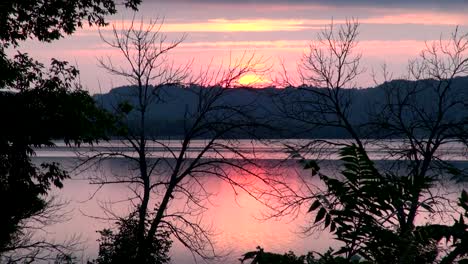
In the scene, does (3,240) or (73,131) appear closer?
(73,131)

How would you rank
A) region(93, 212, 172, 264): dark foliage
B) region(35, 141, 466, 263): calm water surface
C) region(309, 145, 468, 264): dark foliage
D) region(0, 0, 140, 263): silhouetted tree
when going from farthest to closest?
region(35, 141, 466, 263): calm water surface < region(93, 212, 172, 264): dark foliage < region(0, 0, 140, 263): silhouetted tree < region(309, 145, 468, 264): dark foliage

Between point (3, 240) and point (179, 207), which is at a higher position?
point (3, 240)

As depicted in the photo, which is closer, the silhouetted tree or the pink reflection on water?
the silhouetted tree

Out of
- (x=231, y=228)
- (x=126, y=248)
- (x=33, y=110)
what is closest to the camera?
(x=33, y=110)

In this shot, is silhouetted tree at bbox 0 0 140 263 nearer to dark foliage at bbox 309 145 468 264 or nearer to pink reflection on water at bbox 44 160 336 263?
dark foliage at bbox 309 145 468 264

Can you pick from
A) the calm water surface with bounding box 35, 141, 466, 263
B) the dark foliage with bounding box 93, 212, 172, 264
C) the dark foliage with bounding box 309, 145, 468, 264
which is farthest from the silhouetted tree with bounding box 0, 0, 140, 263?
the calm water surface with bounding box 35, 141, 466, 263

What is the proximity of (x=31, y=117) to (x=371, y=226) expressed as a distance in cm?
1142

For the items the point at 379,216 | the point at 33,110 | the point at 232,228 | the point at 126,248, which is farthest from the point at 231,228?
the point at 379,216

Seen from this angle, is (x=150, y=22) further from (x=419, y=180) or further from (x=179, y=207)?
(x=179, y=207)

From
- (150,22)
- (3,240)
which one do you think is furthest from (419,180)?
(150,22)

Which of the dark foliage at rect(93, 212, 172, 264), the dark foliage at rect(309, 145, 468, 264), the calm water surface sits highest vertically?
the dark foliage at rect(309, 145, 468, 264)

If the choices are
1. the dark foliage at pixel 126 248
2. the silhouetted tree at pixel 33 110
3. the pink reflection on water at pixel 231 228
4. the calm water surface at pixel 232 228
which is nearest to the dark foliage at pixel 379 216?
the silhouetted tree at pixel 33 110

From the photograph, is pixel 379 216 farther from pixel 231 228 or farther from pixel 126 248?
pixel 231 228

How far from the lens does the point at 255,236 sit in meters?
47.2
